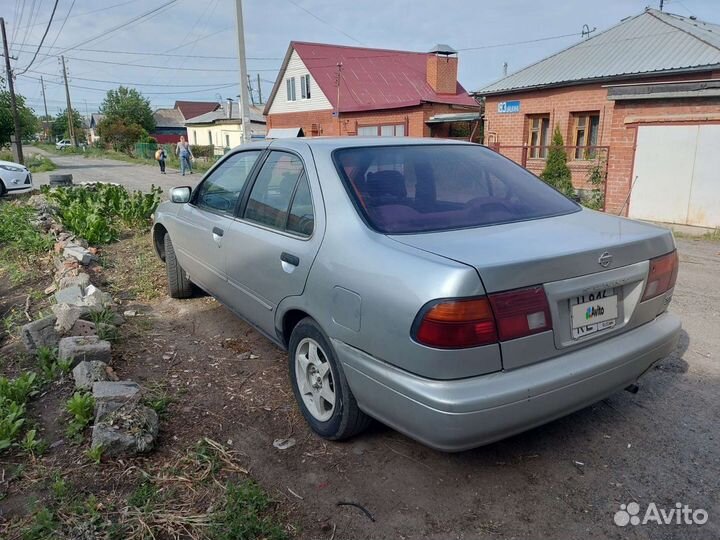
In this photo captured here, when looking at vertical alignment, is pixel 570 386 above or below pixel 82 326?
above

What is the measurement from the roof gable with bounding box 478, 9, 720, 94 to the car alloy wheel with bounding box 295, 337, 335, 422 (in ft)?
47.0

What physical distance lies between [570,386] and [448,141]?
6.33 ft

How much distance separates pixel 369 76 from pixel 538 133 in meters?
15.7

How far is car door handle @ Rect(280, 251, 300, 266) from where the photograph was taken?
9.89 ft

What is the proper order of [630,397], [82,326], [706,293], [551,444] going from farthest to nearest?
[706,293]
[82,326]
[630,397]
[551,444]

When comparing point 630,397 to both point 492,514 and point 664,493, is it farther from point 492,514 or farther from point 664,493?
point 492,514

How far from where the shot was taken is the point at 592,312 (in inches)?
99.0

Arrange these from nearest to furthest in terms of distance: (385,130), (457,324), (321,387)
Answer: (457,324) < (321,387) < (385,130)

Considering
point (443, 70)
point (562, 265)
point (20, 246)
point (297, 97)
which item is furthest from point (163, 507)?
point (297, 97)

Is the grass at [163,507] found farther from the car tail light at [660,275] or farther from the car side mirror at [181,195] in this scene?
the car side mirror at [181,195]

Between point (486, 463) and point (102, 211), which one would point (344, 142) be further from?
point (102, 211)

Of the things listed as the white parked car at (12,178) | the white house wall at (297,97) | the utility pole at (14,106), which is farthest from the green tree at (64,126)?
the white parked car at (12,178)

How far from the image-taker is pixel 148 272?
21.5ft

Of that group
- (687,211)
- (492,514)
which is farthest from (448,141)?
(687,211)
